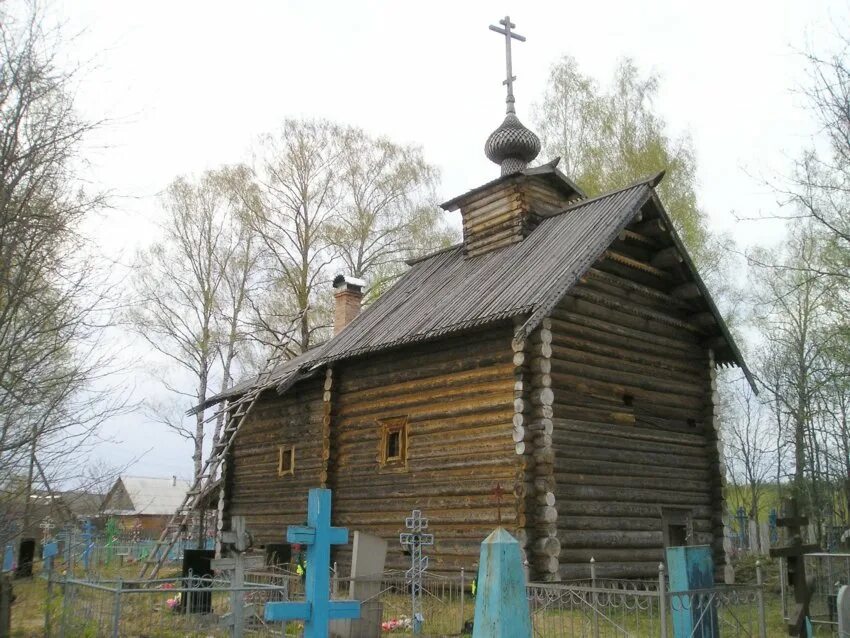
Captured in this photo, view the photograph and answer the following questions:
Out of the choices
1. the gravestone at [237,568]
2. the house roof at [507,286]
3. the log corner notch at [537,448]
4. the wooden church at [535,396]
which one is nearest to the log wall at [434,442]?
the wooden church at [535,396]

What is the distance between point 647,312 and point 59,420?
34.7ft

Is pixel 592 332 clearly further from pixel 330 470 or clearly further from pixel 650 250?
Result: pixel 330 470

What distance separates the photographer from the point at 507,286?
14.4m

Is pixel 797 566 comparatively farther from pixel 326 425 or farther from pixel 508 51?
pixel 508 51

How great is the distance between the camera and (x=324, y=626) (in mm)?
6039

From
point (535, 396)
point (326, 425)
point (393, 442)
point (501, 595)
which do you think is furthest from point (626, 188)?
point (501, 595)

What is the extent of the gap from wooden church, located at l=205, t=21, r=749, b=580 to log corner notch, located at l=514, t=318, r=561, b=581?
3cm

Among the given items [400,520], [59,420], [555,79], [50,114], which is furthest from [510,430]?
[555,79]

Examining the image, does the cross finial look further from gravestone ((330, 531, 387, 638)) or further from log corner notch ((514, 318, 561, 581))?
gravestone ((330, 531, 387, 638))

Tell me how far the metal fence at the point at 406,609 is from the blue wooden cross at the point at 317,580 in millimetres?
1562

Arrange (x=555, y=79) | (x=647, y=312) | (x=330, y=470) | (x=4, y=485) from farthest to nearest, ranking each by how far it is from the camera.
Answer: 1. (x=555, y=79)
2. (x=330, y=470)
3. (x=647, y=312)
4. (x=4, y=485)

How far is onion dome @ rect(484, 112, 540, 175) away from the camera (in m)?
18.9

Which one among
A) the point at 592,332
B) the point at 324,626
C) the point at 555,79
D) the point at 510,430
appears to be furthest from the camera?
the point at 555,79

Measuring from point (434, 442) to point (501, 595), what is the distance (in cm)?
1007
